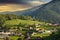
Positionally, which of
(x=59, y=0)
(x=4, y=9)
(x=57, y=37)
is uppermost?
(x=59, y=0)

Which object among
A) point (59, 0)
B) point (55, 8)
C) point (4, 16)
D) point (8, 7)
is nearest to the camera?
point (8, 7)

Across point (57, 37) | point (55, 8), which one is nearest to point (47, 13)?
point (55, 8)

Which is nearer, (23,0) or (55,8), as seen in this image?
(23,0)

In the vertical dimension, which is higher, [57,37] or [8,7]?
[8,7]

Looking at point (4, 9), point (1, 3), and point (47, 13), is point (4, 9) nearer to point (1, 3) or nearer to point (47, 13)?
point (1, 3)

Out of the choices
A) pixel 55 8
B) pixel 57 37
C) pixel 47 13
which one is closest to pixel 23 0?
pixel 57 37

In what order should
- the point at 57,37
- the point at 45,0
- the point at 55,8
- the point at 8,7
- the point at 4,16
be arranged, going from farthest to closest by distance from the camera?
the point at 55,8
the point at 4,16
the point at 57,37
the point at 45,0
the point at 8,7

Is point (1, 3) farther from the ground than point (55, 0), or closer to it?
closer to it

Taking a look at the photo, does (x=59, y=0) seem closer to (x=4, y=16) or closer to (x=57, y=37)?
(x=4, y=16)

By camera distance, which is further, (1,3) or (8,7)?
(8,7)
